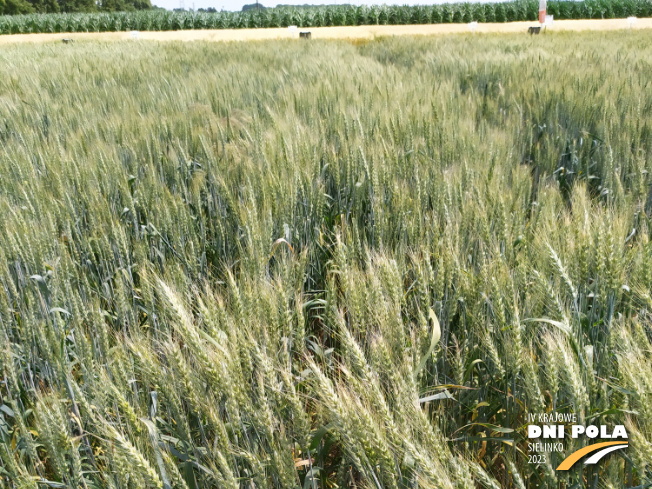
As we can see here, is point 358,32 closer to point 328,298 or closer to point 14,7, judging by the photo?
point 328,298

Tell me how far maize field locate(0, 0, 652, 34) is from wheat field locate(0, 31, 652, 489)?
34809 mm

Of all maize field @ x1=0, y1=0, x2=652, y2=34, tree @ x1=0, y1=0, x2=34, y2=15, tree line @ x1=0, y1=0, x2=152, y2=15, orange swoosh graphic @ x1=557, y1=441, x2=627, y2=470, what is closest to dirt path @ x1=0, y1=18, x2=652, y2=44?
maize field @ x1=0, y1=0, x2=652, y2=34

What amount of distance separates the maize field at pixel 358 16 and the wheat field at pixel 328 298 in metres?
34.8

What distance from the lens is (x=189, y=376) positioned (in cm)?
90

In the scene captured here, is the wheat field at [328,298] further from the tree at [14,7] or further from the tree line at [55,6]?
the tree line at [55,6]

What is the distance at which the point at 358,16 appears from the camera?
34.7 meters

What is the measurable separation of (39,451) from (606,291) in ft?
5.69

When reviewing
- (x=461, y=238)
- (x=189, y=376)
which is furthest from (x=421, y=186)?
(x=189, y=376)

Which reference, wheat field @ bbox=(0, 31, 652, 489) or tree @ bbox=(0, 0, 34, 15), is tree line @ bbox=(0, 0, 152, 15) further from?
wheat field @ bbox=(0, 31, 652, 489)

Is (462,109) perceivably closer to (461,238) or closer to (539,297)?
(461,238)

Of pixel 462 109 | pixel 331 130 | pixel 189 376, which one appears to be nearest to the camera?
pixel 189 376

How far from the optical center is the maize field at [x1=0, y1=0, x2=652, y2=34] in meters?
34.5

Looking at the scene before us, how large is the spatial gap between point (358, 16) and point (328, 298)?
37.8 m

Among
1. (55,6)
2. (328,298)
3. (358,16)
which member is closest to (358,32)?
(358,16)
